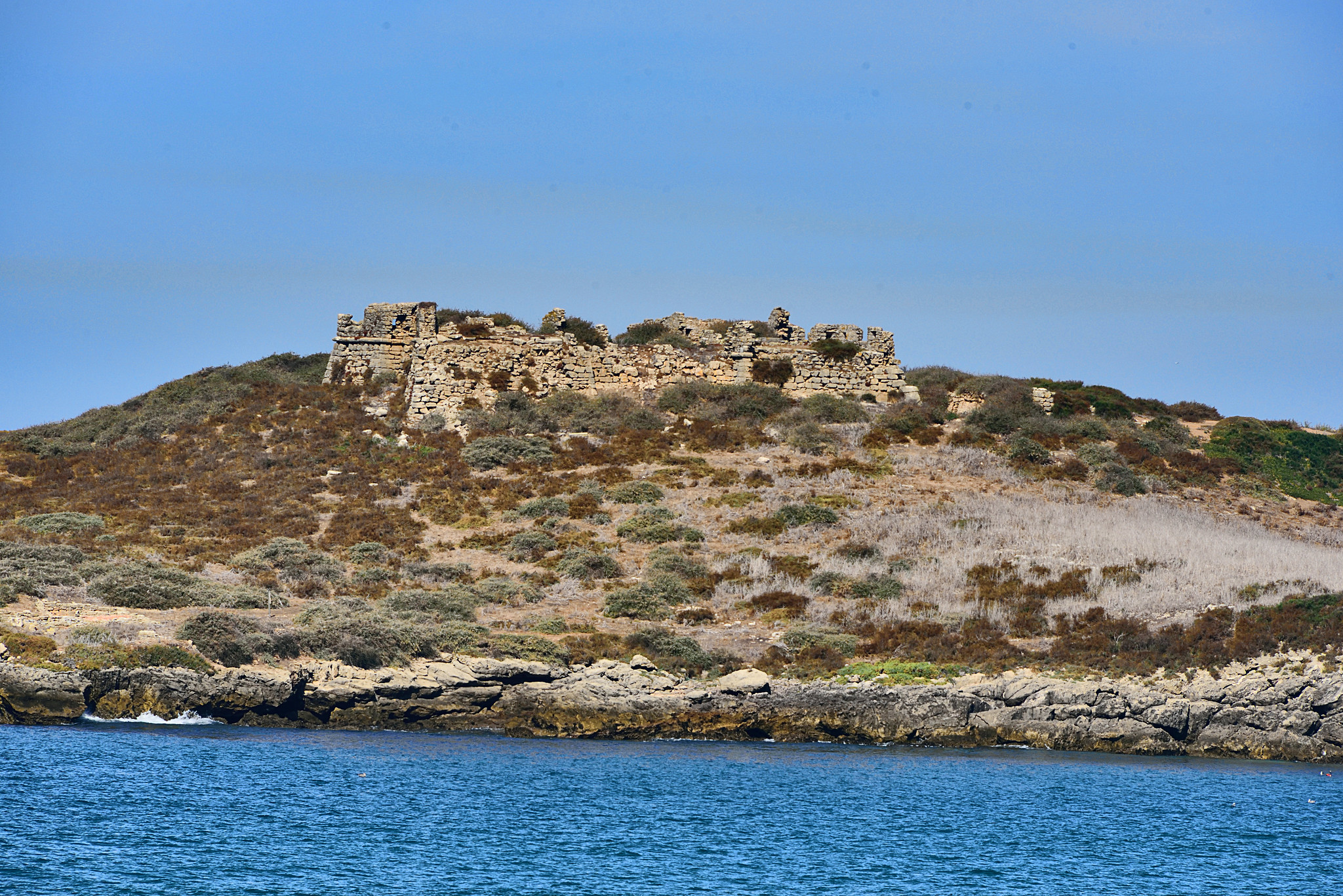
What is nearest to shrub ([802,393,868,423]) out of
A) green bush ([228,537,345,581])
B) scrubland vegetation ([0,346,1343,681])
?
scrubland vegetation ([0,346,1343,681])

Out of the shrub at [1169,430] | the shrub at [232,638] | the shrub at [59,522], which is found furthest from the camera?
the shrub at [1169,430]

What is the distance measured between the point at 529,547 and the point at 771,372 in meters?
18.3

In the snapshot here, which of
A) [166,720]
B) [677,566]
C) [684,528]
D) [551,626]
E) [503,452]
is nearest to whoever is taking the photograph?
[166,720]

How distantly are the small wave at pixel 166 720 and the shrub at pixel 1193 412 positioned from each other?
141 feet

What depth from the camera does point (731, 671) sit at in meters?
29.9

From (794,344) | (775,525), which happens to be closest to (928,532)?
(775,525)

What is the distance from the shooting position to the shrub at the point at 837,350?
2104 inches

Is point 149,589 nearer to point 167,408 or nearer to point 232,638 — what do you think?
point 232,638

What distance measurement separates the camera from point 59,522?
37188 millimetres

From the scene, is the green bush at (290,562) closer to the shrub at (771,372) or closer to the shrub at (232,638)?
the shrub at (232,638)

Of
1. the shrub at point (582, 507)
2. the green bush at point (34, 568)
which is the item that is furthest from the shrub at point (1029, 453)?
the green bush at point (34, 568)

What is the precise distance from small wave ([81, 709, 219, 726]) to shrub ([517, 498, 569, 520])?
1492 centimetres

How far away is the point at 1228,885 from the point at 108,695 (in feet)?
→ 68.7

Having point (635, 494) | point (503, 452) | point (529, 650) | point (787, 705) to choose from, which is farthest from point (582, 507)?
point (787, 705)
